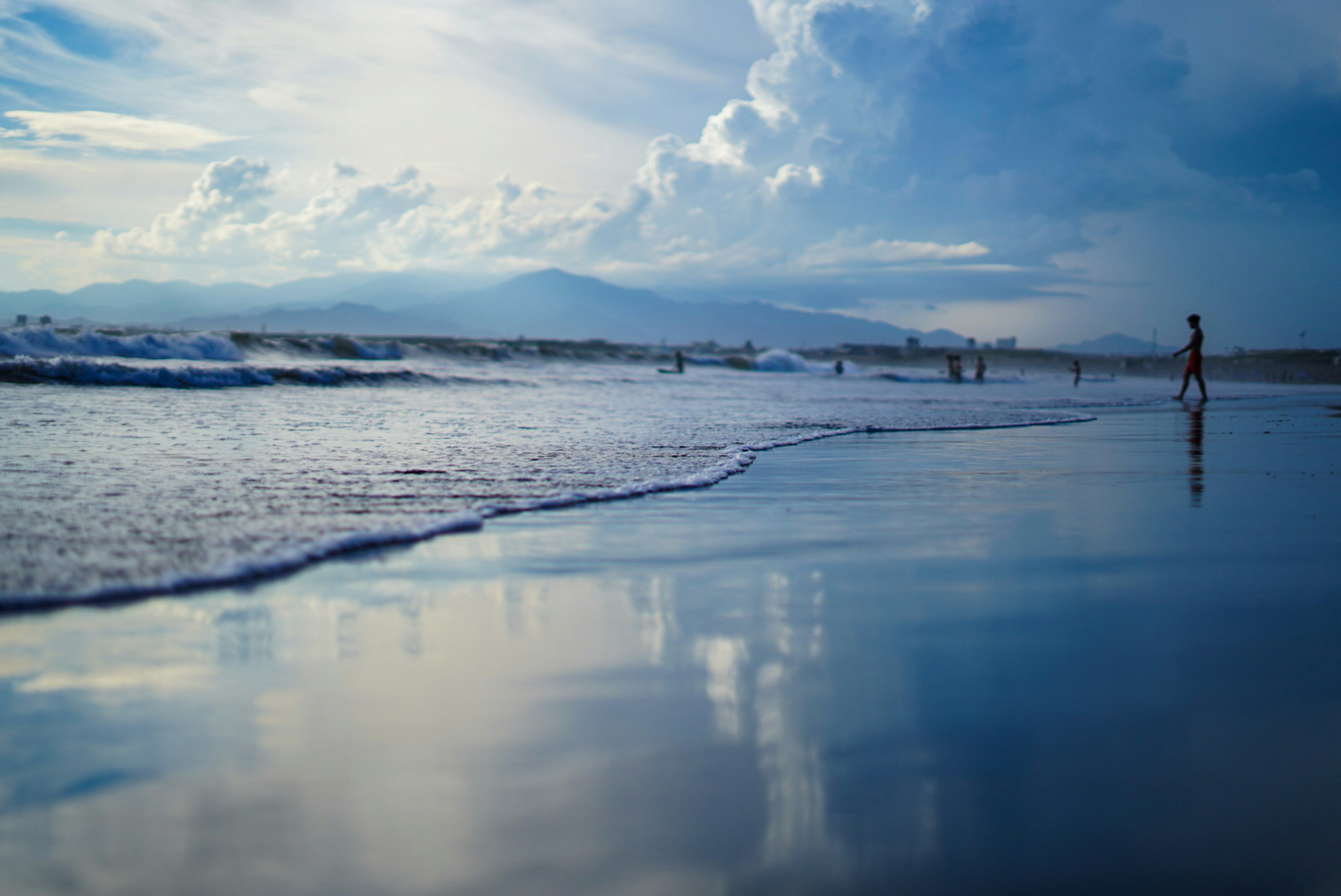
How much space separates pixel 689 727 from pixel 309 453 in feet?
24.7

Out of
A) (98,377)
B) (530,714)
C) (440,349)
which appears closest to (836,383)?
(98,377)

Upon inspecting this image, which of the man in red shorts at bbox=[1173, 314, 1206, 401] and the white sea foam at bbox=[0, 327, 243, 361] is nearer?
the man in red shorts at bbox=[1173, 314, 1206, 401]

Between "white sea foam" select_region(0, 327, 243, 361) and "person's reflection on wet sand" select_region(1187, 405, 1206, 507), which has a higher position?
"white sea foam" select_region(0, 327, 243, 361)

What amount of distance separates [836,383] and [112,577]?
137ft

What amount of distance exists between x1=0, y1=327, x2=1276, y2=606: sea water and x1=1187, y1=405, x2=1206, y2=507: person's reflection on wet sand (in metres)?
2.45

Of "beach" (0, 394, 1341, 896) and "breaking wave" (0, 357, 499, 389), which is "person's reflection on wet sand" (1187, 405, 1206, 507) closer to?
"beach" (0, 394, 1341, 896)

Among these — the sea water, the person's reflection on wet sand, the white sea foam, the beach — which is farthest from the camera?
the white sea foam

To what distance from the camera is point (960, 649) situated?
3141mm

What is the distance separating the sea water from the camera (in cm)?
449

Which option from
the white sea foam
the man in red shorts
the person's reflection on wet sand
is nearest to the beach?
the person's reflection on wet sand

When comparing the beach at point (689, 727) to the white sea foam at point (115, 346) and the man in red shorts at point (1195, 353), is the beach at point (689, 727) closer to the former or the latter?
the man in red shorts at point (1195, 353)

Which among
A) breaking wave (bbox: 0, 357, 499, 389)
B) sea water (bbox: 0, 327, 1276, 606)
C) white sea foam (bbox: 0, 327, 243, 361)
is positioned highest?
white sea foam (bbox: 0, 327, 243, 361)

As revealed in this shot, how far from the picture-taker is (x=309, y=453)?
8.96 metres

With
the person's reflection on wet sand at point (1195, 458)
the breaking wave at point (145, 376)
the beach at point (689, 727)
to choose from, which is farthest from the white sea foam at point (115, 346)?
the person's reflection on wet sand at point (1195, 458)
